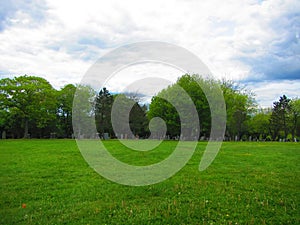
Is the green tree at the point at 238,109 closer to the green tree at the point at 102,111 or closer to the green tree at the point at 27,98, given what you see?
the green tree at the point at 102,111

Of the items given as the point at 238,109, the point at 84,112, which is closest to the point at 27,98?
the point at 84,112

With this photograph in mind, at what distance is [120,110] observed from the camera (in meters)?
48.6

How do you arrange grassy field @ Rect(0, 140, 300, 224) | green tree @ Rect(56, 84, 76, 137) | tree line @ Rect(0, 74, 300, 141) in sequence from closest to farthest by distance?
grassy field @ Rect(0, 140, 300, 224) < tree line @ Rect(0, 74, 300, 141) < green tree @ Rect(56, 84, 76, 137)

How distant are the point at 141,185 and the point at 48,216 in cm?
417

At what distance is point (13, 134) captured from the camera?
70500mm

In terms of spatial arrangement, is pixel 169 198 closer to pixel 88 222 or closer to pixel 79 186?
pixel 88 222

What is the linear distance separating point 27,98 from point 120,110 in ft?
83.5

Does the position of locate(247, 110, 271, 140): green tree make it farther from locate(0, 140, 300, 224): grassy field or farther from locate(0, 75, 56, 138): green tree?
locate(0, 140, 300, 224): grassy field

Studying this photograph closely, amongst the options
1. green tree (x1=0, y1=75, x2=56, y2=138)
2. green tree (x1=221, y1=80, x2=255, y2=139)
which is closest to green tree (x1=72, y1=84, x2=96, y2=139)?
green tree (x1=0, y1=75, x2=56, y2=138)

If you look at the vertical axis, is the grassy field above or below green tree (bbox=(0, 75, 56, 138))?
below

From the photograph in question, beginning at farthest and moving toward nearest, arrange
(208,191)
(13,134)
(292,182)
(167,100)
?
(13,134) < (167,100) < (292,182) < (208,191)

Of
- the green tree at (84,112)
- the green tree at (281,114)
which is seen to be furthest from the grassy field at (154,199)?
the green tree at (281,114)

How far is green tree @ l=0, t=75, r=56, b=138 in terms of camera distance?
192 ft

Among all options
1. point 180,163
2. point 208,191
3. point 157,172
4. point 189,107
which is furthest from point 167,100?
point 208,191
